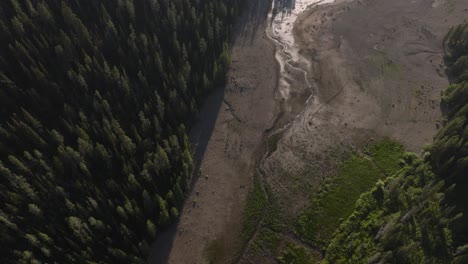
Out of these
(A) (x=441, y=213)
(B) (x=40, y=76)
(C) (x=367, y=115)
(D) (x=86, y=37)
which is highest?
(D) (x=86, y=37)

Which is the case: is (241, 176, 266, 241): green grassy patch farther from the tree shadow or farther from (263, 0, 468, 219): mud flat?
the tree shadow

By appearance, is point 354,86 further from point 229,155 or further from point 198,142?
point 198,142

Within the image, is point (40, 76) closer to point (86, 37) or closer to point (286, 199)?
point (86, 37)

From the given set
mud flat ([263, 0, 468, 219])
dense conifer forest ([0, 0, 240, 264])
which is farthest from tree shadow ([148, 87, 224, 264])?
mud flat ([263, 0, 468, 219])

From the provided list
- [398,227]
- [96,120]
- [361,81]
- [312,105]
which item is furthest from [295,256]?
[361,81]

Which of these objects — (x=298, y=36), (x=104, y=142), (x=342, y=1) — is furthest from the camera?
(x=342, y=1)

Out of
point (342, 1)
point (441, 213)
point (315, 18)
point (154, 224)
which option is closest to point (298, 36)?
point (315, 18)
